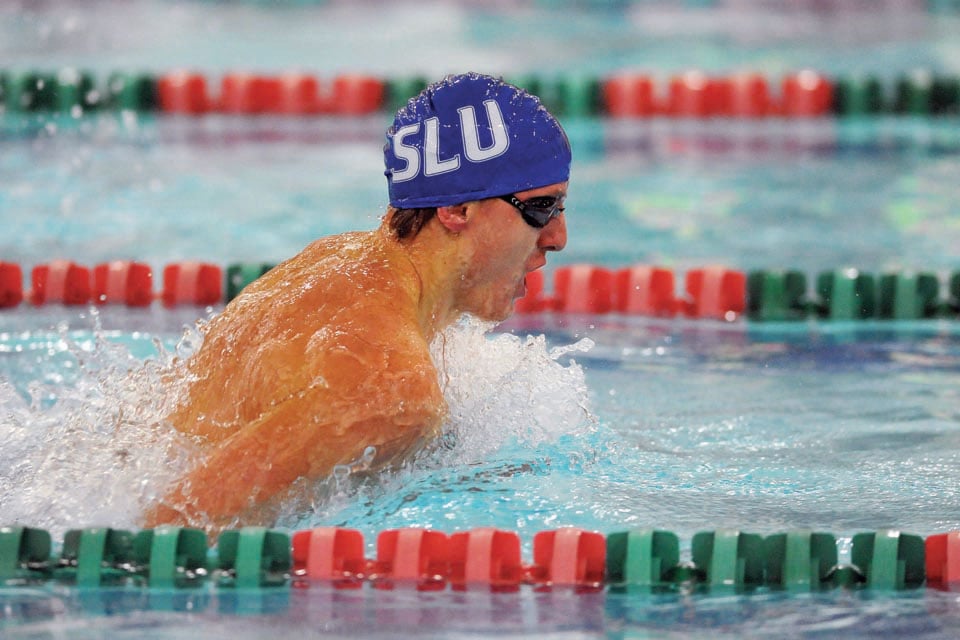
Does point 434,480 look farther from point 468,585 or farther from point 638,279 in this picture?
point 638,279

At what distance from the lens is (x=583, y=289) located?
16.2ft

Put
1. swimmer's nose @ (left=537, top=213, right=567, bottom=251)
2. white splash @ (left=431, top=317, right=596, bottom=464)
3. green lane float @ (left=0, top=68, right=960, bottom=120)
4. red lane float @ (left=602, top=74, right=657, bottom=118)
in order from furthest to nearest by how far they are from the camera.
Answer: red lane float @ (left=602, top=74, right=657, bottom=118) < green lane float @ (left=0, top=68, right=960, bottom=120) < white splash @ (left=431, top=317, right=596, bottom=464) < swimmer's nose @ (left=537, top=213, right=567, bottom=251)

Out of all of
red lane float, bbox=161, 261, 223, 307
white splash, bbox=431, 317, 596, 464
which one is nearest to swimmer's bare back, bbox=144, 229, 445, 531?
white splash, bbox=431, 317, 596, 464

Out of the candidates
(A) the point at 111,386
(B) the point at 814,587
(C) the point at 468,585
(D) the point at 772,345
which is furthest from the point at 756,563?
(D) the point at 772,345

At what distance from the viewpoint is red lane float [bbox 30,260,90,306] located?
4.79 meters

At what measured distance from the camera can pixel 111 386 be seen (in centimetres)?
317

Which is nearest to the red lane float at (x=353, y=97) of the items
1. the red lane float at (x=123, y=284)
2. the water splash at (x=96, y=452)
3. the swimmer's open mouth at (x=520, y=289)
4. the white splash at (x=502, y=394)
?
the red lane float at (x=123, y=284)

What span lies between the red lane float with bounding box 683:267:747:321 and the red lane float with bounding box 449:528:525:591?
89.5 inches

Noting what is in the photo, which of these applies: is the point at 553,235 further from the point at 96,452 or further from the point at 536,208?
the point at 96,452

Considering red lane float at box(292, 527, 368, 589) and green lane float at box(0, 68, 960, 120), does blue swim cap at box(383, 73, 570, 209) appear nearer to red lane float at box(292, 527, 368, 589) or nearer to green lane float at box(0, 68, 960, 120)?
red lane float at box(292, 527, 368, 589)

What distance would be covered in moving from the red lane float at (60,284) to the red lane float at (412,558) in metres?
2.38

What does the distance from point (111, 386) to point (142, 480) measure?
0.48 m

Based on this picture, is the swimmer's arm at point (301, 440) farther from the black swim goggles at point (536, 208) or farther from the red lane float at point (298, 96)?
the red lane float at point (298, 96)

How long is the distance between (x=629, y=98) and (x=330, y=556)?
5.28 meters
